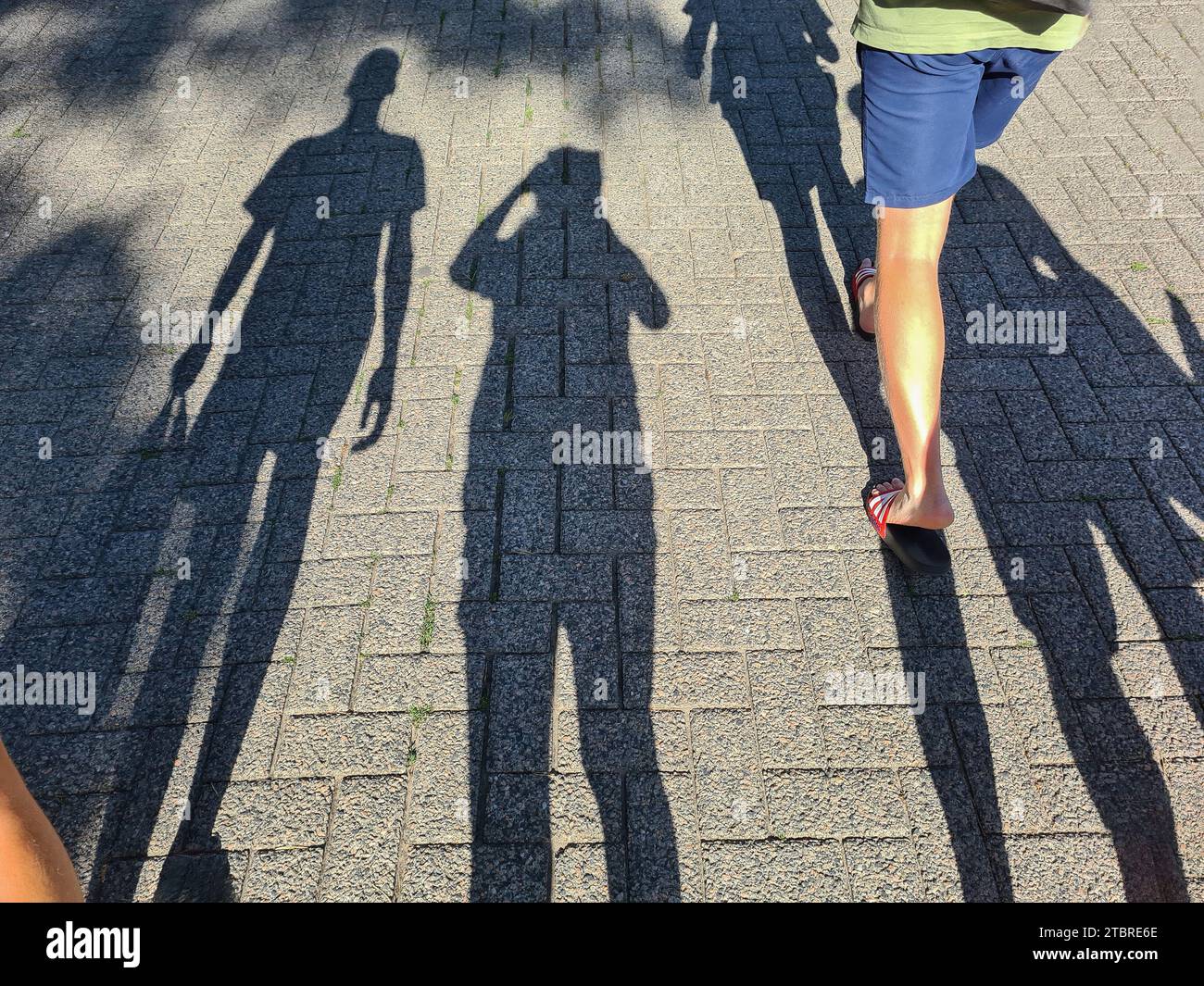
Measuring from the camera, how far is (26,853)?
1591 mm

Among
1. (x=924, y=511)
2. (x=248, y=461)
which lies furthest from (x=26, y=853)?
(x=924, y=511)

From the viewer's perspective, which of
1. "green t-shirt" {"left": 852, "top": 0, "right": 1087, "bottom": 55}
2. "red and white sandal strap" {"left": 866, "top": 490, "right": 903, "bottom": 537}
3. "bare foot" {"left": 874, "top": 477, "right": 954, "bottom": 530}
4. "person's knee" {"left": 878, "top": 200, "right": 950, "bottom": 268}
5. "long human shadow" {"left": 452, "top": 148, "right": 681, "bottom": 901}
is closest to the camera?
"green t-shirt" {"left": 852, "top": 0, "right": 1087, "bottom": 55}

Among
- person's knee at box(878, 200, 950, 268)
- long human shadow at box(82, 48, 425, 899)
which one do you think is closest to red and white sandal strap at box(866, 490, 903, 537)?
person's knee at box(878, 200, 950, 268)

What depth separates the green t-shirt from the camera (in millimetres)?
2486

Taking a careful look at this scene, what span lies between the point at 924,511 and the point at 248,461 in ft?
8.66

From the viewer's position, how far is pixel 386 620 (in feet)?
9.92

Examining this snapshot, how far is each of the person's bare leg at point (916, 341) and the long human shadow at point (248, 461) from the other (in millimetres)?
2068

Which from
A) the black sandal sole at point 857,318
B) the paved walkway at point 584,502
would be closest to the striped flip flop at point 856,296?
the black sandal sole at point 857,318

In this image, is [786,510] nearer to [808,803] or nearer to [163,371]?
[808,803]

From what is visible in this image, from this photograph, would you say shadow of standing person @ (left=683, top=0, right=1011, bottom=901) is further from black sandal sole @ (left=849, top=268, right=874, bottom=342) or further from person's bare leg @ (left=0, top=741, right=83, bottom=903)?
person's bare leg @ (left=0, top=741, right=83, bottom=903)

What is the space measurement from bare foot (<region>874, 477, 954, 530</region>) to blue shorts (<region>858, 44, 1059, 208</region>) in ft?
3.24

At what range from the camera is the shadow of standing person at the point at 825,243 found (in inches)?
103

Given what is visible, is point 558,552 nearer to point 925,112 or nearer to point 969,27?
point 925,112

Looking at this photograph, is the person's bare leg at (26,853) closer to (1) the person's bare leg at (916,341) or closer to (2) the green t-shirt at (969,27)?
(1) the person's bare leg at (916,341)
